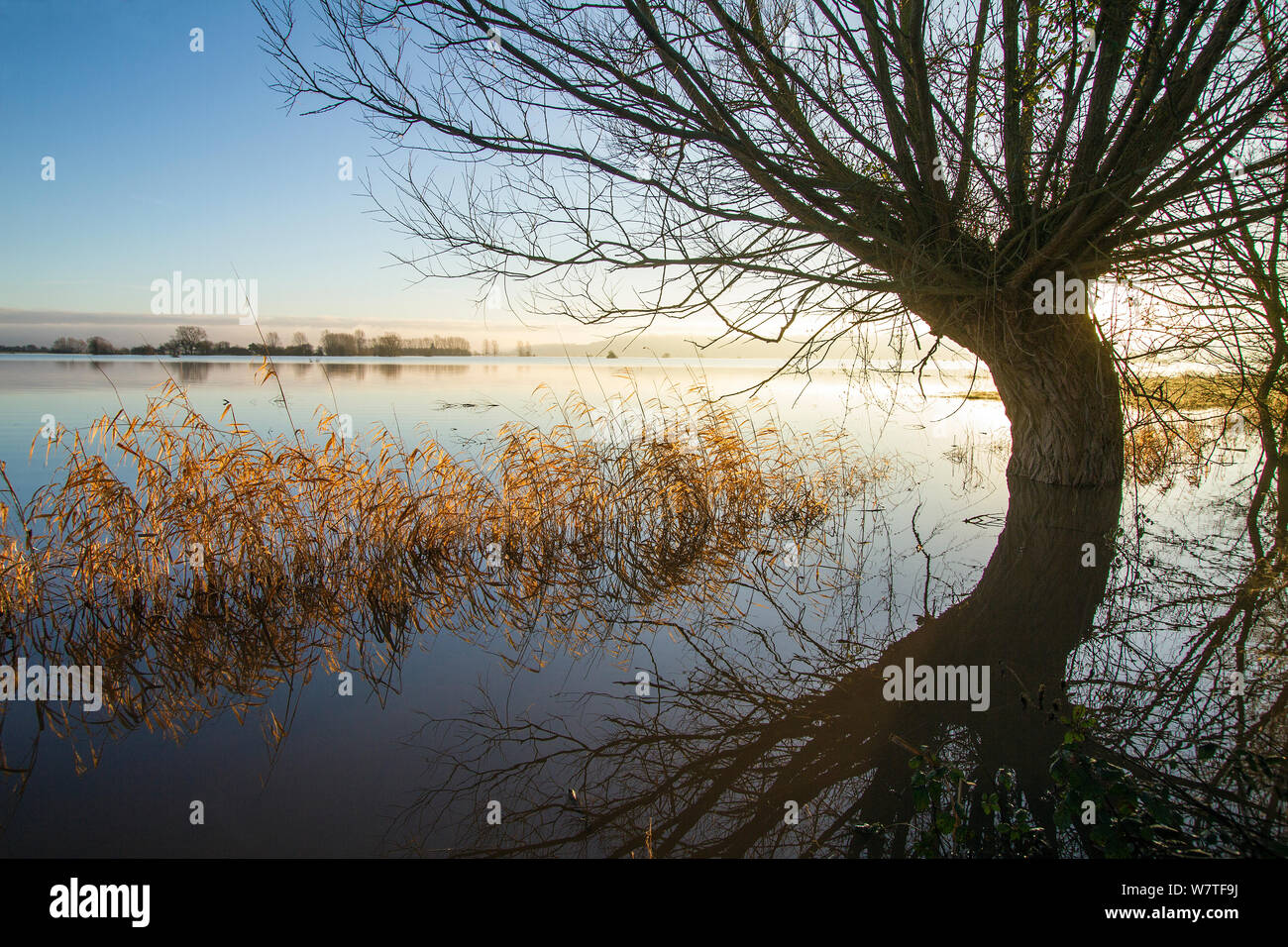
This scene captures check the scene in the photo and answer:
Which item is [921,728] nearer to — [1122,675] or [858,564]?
[1122,675]

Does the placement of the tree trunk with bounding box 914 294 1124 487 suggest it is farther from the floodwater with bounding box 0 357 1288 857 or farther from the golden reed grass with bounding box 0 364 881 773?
the golden reed grass with bounding box 0 364 881 773

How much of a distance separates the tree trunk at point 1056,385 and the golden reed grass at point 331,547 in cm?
295

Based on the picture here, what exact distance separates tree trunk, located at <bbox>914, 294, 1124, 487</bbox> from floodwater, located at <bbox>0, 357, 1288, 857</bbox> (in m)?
2.25

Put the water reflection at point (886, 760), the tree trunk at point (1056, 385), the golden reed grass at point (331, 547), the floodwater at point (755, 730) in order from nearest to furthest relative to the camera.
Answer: the water reflection at point (886, 760), the floodwater at point (755, 730), the golden reed grass at point (331, 547), the tree trunk at point (1056, 385)

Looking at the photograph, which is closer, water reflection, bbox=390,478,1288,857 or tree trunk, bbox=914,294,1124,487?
water reflection, bbox=390,478,1288,857

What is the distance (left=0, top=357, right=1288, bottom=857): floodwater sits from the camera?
2.25 meters

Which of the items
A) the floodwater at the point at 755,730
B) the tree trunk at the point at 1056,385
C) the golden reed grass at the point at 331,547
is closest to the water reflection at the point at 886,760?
the floodwater at the point at 755,730

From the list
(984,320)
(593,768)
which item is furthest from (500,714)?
(984,320)

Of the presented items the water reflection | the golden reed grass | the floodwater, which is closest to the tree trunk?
the floodwater

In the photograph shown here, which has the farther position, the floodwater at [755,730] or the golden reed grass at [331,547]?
the golden reed grass at [331,547]

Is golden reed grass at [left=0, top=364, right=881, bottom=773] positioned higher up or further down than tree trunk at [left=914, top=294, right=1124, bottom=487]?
further down

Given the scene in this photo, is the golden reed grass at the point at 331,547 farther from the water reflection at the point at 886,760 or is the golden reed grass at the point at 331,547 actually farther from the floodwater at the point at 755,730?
the water reflection at the point at 886,760

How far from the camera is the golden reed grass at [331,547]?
12.4 feet
